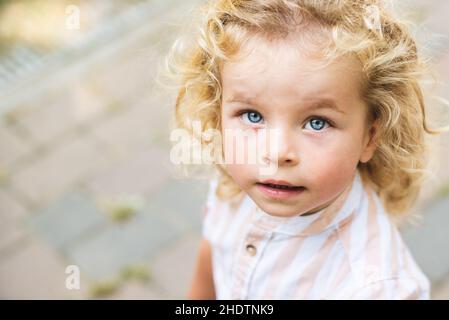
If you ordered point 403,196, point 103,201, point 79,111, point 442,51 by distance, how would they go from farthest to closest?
point 79,111 < point 442,51 < point 103,201 < point 403,196

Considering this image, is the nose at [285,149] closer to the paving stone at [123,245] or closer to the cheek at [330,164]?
the cheek at [330,164]

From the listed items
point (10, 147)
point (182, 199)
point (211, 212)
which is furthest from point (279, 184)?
point (10, 147)

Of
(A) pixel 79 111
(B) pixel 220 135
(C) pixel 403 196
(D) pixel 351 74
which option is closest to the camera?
(D) pixel 351 74

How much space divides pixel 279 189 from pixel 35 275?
127cm

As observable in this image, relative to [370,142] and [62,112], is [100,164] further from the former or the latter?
[370,142]

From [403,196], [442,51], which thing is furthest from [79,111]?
[403,196]

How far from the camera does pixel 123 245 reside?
2.23 m

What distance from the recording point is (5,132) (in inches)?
107

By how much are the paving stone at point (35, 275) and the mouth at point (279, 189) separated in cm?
108

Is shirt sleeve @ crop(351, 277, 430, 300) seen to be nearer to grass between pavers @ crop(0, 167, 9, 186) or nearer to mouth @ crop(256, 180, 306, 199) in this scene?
mouth @ crop(256, 180, 306, 199)

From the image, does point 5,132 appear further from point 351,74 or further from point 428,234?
point 351,74

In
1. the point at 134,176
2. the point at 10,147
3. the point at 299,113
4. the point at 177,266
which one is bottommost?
the point at 299,113

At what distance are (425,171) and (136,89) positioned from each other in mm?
1686

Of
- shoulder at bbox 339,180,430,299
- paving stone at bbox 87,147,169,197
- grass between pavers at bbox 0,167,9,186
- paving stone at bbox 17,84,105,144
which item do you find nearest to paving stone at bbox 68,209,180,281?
paving stone at bbox 87,147,169,197
